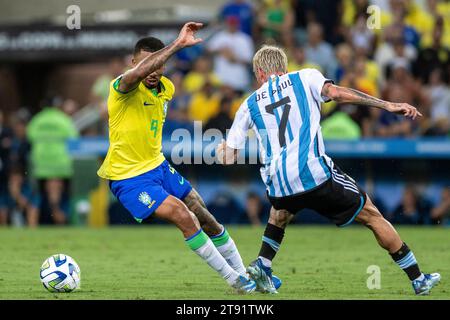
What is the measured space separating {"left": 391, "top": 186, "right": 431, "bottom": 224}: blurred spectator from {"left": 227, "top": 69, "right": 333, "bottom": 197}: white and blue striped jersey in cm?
820

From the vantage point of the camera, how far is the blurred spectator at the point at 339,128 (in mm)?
17672

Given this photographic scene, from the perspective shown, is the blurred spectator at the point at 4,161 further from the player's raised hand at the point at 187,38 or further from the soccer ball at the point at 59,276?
the player's raised hand at the point at 187,38

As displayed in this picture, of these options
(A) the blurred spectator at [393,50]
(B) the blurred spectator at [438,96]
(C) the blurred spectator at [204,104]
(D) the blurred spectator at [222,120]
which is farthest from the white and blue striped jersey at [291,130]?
(A) the blurred spectator at [393,50]

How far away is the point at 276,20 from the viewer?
21.0 m

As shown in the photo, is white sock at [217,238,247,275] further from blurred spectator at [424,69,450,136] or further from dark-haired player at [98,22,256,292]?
blurred spectator at [424,69,450,136]

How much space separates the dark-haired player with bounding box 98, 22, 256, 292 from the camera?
30.6 ft

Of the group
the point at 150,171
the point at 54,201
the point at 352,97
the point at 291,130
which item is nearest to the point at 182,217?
the point at 150,171

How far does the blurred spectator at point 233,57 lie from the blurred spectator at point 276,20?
543mm

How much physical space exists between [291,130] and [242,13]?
12.2 metres

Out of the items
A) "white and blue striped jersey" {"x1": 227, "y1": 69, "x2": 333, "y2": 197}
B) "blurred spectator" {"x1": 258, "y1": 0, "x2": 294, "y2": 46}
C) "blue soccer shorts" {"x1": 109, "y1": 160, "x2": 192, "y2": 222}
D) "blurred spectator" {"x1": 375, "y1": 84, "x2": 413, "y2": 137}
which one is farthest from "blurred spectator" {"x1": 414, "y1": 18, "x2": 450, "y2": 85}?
"white and blue striped jersey" {"x1": 227, "y1": 69, "x2": 333, "y2": 197}
